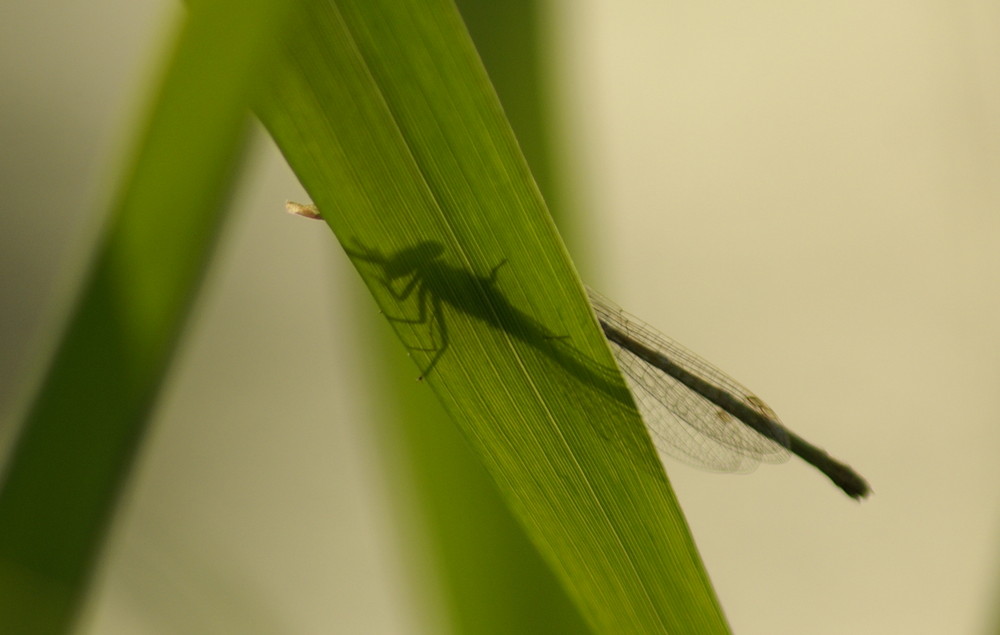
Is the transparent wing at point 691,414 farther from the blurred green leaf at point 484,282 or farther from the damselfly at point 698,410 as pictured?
the blurred green leaf at point 484,282

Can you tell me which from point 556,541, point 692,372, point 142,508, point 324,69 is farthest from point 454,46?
point 142,508

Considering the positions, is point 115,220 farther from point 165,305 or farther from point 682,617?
point 682,617

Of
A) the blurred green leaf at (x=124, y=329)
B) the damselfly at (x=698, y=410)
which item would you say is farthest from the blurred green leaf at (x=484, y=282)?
the damselfly at (x=698, y=410)

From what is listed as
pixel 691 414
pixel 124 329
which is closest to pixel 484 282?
pixel 124 329

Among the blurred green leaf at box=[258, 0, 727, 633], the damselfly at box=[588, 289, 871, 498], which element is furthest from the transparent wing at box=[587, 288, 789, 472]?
the blurred green leaf at box=[258, 0, 727, 633]

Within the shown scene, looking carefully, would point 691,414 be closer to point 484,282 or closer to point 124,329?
point 484,282

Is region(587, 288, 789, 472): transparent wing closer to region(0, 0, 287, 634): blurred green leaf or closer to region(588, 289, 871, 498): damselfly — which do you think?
region(588, 289, 871, 498): damselfly
